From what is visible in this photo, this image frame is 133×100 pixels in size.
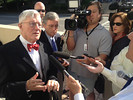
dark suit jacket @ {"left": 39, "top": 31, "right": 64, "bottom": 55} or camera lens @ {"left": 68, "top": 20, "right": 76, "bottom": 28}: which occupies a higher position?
camera lens @ {"left": 68, "top": 20, "right": 76, "bottom": 28}

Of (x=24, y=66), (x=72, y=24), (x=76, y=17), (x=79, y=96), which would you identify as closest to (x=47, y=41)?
(x=72, y=24)

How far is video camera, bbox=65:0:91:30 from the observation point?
2.21 metres

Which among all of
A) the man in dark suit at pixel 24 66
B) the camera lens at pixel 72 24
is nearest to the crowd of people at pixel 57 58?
the man in dark suit at pixel 24 66

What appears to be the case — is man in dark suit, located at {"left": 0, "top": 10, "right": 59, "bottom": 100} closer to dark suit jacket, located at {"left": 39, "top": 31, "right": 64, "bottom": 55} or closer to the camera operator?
dark suit jacket, located at {"left": 39, "top": 31, "right": 64, "bottom": 55}

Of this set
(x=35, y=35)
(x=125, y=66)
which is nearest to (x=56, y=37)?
(x=35, y=35)

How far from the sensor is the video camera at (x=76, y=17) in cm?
221

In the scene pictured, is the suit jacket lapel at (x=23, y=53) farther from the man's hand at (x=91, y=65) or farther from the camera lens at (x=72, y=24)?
the camera lens at (x=72, y=24)

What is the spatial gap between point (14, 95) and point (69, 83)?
63cm

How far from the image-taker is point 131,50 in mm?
1472

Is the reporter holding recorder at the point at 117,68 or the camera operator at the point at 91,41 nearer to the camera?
the reporter holding recorder at the point at 117,68

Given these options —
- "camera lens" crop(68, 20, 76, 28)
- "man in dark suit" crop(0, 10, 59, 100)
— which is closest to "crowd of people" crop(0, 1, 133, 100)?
"man in dark suit" crop(0, 10, 59, 100)

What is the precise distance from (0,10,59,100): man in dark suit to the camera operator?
0.72 meters

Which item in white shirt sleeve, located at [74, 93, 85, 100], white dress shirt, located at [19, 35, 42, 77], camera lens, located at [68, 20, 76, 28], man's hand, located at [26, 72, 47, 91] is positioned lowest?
white shirt sleeve, located at [74, 93, 85, 100]

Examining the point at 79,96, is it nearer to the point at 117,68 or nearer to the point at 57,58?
the point at 57,58
